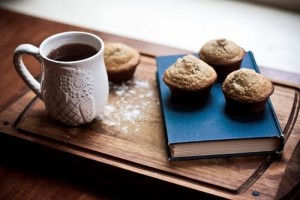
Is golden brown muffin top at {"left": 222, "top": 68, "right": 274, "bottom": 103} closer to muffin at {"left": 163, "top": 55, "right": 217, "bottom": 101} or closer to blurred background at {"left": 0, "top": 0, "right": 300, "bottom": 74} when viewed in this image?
muffin at {"left": 163, "top": 55, "right": 217, "bottom": 101}

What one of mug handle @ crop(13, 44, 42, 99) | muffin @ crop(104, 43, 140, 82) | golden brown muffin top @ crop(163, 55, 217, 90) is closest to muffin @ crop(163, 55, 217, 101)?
golden brown muffin top @ crop(163, 55, 217, 90)

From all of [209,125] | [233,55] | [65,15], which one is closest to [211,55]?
[233,55]

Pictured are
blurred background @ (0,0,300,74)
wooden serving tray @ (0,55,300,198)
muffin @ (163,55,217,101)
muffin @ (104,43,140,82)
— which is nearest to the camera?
wooden serving tray @ (0,55,300,198)

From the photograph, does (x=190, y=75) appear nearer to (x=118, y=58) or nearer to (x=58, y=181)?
(x=118, y=58)

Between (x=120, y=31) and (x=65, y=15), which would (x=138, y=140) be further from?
(x=65, y=15)

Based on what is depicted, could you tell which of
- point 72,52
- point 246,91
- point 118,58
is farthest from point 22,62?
point 246,91
